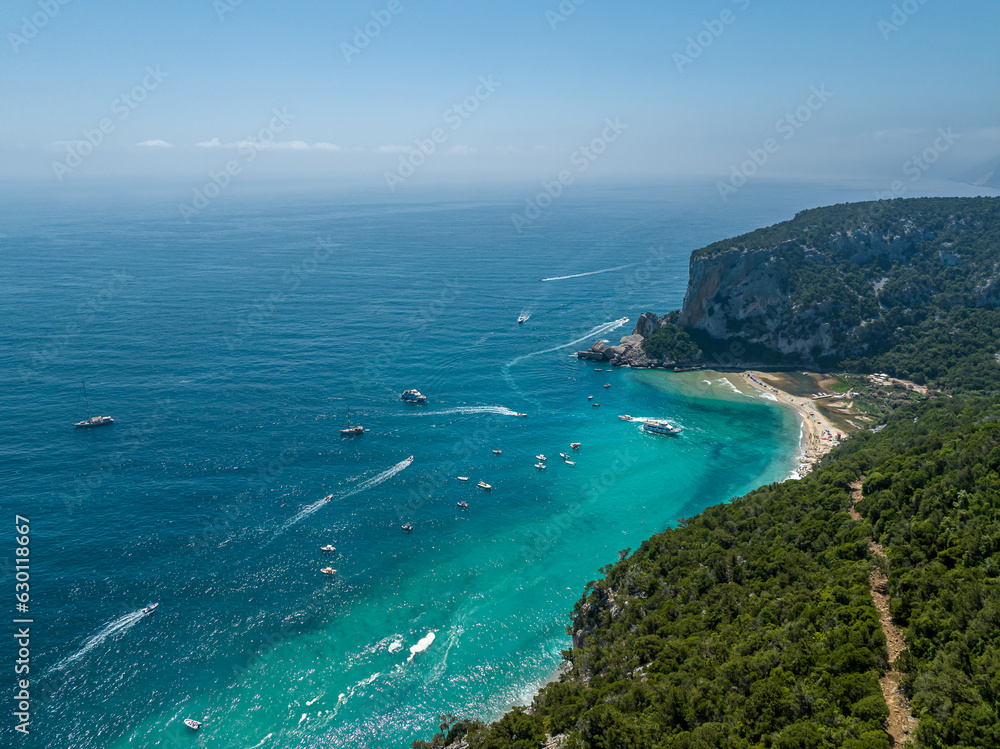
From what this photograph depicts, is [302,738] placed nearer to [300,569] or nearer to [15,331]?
[300,569]

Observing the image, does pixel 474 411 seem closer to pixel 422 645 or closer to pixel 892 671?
pixel 422 645

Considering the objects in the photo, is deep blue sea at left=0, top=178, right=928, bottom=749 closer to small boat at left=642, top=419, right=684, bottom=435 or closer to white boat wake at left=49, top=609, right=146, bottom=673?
white boat wake at left=49, top=609, right=146, bottom=673

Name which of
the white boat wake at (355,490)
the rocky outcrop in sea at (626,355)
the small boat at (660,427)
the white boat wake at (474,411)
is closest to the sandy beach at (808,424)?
the rocky outcrop in sea at (626,355)

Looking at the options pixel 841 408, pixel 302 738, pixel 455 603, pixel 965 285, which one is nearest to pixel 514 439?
pixel 455 603

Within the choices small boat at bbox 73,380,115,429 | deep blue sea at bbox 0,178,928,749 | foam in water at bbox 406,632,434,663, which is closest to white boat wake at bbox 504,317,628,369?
deep blue sea at bbox 0,178,928,749

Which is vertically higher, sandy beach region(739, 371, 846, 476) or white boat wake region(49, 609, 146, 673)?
sandy beach region(739, 371, 846, 476)

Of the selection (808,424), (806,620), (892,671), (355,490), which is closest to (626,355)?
(808,424)
